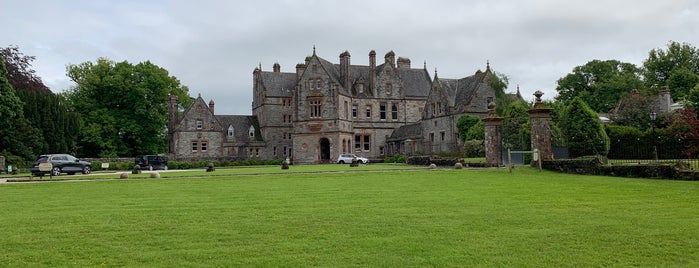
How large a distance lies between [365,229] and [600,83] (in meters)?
70.3

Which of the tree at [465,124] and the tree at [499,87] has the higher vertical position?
the tree at [499,87]

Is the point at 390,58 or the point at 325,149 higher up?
the point at 390,58

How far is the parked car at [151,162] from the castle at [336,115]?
51.3 feet

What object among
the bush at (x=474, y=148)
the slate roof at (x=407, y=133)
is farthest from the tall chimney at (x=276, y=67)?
the bush at (x=474, y=148)

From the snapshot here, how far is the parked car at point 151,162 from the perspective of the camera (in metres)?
45.4

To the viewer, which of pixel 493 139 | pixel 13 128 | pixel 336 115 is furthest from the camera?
pixel 336 115

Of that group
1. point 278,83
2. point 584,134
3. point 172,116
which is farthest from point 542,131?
point 278,83

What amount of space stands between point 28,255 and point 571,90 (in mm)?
78180

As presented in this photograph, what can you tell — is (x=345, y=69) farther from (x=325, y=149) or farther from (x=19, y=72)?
(x=19, y=72)

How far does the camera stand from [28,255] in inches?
302

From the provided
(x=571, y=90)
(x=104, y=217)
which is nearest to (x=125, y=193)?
(x=104, y=217)

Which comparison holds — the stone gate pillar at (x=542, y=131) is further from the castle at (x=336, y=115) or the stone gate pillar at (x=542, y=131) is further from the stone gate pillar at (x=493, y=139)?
the castle at (x=336, y=115)

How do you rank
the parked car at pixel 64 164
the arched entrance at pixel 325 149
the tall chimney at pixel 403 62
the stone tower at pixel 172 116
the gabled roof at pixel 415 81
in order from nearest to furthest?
the parked car at pixel 64 164 → the arched entrance at pixel 325 149 → the stone tower at pixel 172 116 → the gabled roof at pixel 415 81 → the tall chimney at pixel 403 62

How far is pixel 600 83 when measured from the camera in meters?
70.8
